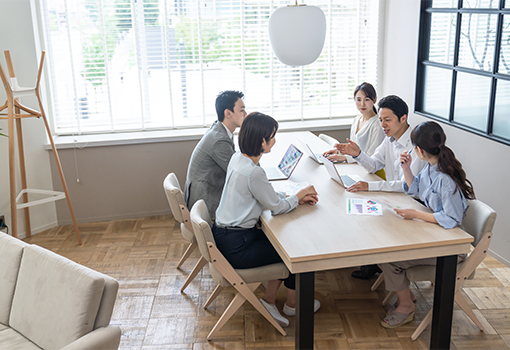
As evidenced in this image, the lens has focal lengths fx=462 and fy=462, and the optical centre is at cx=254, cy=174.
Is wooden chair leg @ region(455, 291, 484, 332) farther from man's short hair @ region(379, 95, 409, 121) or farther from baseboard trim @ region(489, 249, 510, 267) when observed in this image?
man's short hair @ region(379, 95, 409, 121)

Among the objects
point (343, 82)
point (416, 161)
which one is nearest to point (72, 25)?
point (343, 82)

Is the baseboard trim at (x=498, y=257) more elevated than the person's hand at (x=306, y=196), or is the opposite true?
the person's hand at (x=306, y=196)

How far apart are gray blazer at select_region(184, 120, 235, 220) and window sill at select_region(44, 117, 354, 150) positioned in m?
1.46

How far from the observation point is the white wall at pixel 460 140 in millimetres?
3617

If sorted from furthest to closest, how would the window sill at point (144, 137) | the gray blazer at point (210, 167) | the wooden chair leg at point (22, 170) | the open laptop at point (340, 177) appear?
the window sill at point (144, 137), the wooden chair leg at point (22, 170), the gray blazer at point (210, 167), the open laptop at point (340, 177)

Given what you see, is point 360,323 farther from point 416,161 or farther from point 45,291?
point 45,291

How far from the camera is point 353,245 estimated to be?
7.18ft

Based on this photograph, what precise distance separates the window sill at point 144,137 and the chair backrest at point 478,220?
8.64 feet

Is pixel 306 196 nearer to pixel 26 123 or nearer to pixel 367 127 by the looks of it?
pixel 367 127

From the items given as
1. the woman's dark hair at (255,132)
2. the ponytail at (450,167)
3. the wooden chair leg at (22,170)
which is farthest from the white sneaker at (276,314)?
the wooden chair leg at (22,170)

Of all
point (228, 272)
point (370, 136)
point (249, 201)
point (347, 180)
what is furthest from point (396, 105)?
point (228, 272)

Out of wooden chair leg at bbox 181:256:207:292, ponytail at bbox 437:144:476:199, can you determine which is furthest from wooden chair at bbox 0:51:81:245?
ponytail at bbox 437:144:476:199

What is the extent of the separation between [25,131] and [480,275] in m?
4.06

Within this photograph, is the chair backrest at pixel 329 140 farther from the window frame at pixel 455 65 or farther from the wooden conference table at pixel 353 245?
the wooden conference table at pixel 353 245
